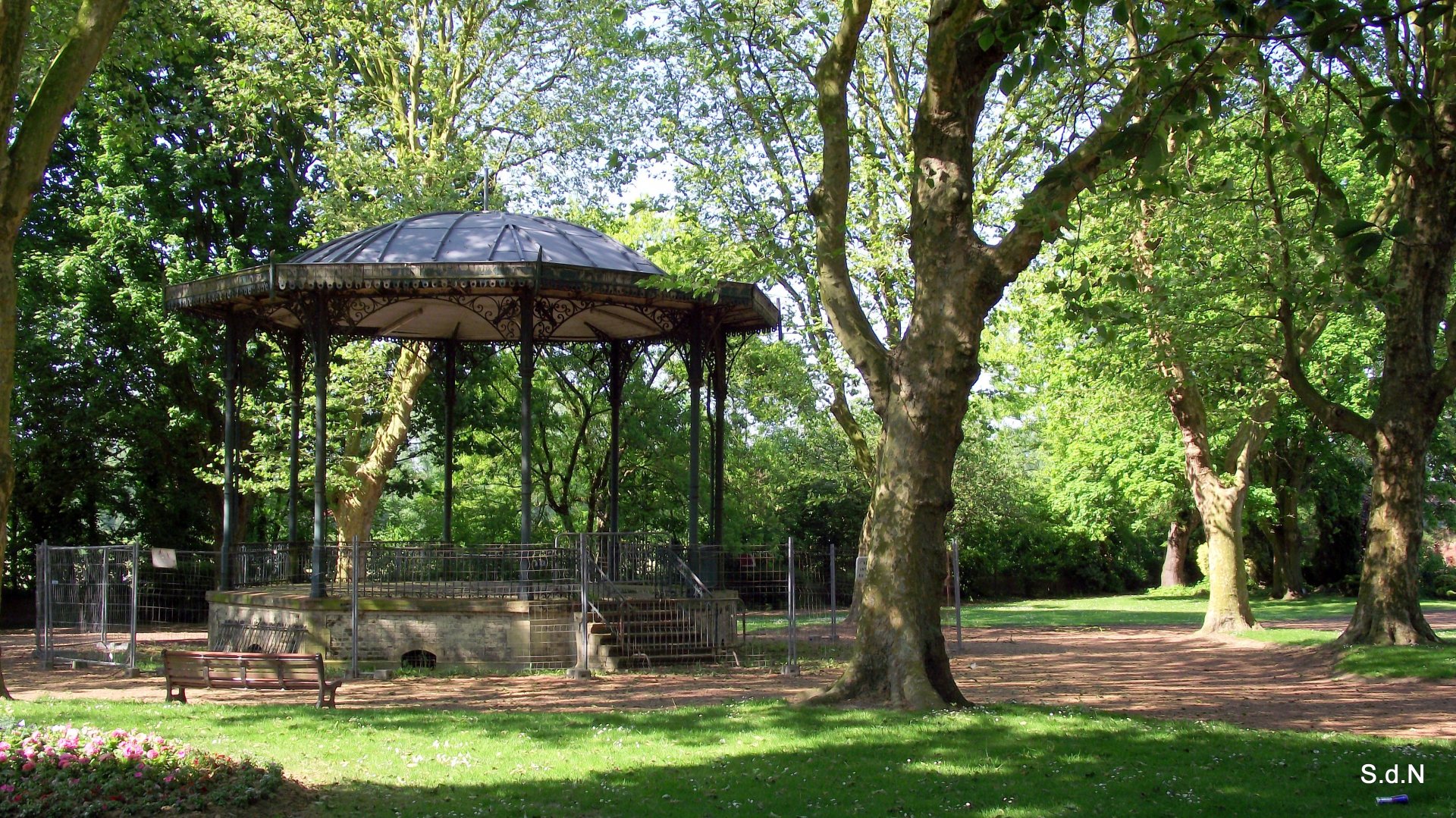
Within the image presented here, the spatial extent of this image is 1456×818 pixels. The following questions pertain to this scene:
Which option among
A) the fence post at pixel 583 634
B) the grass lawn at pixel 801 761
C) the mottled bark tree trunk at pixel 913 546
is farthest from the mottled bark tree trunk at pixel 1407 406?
the fence post at pixel 583 634

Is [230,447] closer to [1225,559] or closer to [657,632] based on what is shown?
[657,632]

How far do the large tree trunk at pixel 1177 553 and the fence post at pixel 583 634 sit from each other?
3464cm

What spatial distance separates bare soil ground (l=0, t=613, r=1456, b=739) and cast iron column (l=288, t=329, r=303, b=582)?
341cm

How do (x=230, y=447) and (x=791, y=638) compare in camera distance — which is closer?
(x=791, y=638)

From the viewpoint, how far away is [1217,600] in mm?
22891

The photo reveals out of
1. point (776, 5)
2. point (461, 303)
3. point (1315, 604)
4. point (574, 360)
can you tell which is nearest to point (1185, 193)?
point (776, 5)

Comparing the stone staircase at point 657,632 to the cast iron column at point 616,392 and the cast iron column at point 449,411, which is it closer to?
the cast iron column at point 616,392

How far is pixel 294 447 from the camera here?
19484mm

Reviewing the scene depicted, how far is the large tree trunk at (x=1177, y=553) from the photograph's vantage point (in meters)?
45.8

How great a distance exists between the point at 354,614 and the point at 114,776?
895 centimetres

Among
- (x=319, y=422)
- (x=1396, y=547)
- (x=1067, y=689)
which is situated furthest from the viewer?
(x=319, y=422)

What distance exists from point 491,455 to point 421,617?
15895 millimetres

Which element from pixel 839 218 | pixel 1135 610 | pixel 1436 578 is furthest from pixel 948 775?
pixel 1436 578

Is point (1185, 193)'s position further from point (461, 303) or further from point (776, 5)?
point (461, 303)
